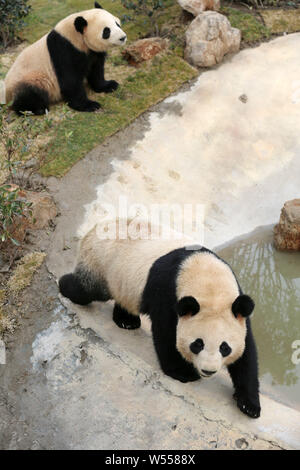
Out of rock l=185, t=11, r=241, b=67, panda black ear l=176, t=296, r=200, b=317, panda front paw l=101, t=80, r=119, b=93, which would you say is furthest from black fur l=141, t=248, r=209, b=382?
rock l=185, t=11, r=241, b=67

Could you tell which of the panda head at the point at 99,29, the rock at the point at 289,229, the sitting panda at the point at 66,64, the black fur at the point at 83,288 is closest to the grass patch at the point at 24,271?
the black fur at the point at 83,288

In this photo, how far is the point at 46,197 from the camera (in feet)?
26.0

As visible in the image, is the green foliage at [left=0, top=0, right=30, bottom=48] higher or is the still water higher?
the green foliage at [left=0, top=0, right=30, bottom=48]

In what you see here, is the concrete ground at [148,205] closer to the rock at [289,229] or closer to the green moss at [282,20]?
the green moss at [282,20]

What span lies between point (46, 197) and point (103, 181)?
1138 mm

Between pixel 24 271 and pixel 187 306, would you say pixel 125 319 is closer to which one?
pixel 24 271

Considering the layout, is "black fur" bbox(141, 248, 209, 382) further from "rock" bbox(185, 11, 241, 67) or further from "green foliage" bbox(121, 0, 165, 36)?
"green foliage" bbox(121, 0, 165, 36)

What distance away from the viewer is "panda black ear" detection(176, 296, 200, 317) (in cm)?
422

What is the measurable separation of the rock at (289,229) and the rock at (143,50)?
494cm

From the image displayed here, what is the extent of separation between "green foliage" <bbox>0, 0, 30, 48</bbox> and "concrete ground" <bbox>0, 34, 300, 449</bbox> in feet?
14.7

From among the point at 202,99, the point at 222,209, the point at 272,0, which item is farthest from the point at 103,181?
the point at 272,0

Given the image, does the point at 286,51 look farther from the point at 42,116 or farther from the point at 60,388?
the point at 60,388

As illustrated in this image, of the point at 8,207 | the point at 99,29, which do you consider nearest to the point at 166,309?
the point at 8,207

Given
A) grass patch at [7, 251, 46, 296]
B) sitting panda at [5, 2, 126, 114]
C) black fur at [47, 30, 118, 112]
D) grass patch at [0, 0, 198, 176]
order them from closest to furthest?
grass patch at [7, 251, 46, 296] → grass patch at [0, 0, 198, 176] → sitting panda at [5, 2, 126, 114] → black fur at [47, 30, 118, 112]
